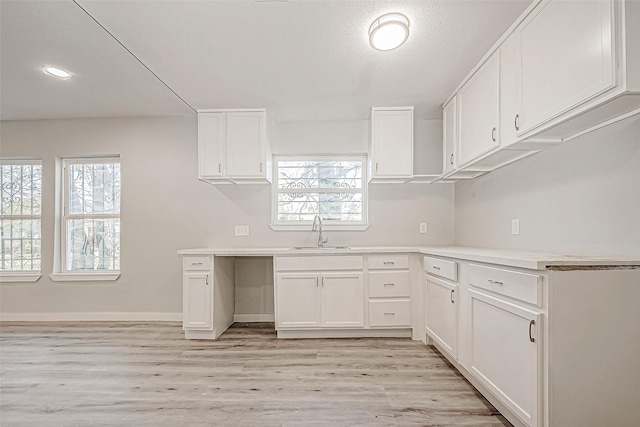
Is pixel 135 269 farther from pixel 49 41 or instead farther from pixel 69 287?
pixel 49 41

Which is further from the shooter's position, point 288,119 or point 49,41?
point 288,119

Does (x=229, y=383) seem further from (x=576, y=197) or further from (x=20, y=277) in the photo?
(x=20, y=277)

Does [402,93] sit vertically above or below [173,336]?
above

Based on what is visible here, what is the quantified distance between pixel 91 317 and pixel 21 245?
4.35 feet

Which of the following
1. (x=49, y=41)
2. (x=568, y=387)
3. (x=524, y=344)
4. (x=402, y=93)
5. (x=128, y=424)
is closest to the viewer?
(x=568, y=387)

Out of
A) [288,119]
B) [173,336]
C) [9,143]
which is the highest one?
[288,119]

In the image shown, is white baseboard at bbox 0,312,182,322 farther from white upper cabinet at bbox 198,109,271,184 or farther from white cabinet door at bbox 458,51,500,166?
white cabinet door at bbox 458,51,500,166

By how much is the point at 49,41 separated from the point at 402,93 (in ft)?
9.25

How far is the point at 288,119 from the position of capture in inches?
147

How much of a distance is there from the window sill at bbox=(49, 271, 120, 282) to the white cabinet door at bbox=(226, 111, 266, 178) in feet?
6.49

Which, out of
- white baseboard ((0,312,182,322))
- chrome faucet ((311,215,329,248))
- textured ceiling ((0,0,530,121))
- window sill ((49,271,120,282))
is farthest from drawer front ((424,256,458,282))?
window sill ((49,271,120,282))

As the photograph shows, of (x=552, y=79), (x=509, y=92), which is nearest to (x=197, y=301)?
(x=509, y=92)

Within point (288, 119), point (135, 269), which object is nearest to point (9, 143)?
point (135, 269)

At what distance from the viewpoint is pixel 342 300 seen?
313 cm
